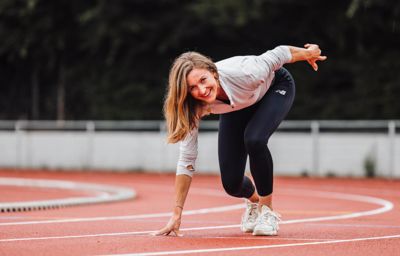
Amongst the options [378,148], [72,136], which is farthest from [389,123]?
[72,136]

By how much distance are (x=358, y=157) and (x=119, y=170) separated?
7.44 metres

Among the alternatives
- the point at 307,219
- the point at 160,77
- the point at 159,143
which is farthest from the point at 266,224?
the point at 160,77

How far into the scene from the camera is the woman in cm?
720

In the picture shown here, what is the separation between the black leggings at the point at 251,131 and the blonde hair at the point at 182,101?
0.69m

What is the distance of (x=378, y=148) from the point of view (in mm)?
24703

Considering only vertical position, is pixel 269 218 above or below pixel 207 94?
below

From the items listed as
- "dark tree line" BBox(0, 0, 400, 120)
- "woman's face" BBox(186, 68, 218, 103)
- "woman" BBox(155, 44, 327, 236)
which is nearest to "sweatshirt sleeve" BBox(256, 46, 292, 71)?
"woman" BBox(155, 44, 327, 236)

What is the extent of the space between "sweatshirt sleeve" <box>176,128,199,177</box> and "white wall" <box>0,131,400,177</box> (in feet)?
55.5

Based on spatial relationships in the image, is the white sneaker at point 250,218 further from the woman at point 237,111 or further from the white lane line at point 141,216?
the white lane line at point 141,216

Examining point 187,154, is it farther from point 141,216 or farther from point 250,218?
point 141,216

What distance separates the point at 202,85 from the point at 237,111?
1.03 m

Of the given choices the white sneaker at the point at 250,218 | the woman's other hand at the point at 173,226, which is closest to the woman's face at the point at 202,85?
the woman's other hand at the point at 173,226

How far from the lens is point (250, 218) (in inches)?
332

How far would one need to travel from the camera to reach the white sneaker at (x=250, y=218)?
27.5 ft
